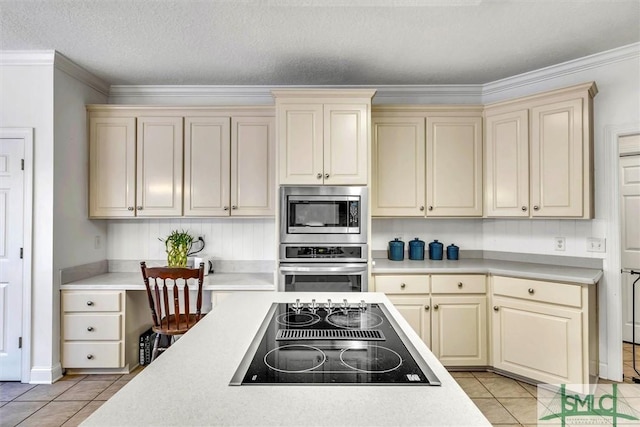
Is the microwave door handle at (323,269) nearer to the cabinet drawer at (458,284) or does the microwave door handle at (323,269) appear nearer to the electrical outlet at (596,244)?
the cabinet drawer at (458,284)

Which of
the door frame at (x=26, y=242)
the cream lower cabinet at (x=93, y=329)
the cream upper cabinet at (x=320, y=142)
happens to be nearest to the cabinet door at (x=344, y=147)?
the cream upper cabinet at (x=320, y=142)

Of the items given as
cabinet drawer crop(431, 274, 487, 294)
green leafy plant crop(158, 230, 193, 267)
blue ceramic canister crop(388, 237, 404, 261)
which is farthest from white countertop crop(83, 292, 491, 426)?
blue ceramic canister crop(388, 237, 404, 261)

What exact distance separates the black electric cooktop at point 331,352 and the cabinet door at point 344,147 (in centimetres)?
153

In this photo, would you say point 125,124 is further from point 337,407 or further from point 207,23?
point 337,407

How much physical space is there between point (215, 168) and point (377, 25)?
177cm

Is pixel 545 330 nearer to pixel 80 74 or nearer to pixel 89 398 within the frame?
pixel 89 398

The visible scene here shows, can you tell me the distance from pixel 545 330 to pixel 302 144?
2.30m

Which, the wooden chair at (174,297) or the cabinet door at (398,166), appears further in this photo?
the cabinet door at (398,166)

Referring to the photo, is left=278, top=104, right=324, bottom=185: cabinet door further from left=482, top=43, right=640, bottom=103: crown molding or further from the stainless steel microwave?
left=482, top=43, right=640, bottom=103: crown molding

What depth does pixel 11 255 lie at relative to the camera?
2873mm

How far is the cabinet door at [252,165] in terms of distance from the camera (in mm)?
3252

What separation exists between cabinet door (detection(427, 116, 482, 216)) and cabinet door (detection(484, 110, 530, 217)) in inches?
3.3

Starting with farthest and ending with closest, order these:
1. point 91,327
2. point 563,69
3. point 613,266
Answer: point 563,69 < point 91,327 < point 613,266

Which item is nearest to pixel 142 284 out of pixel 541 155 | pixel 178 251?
pixel 178 251
